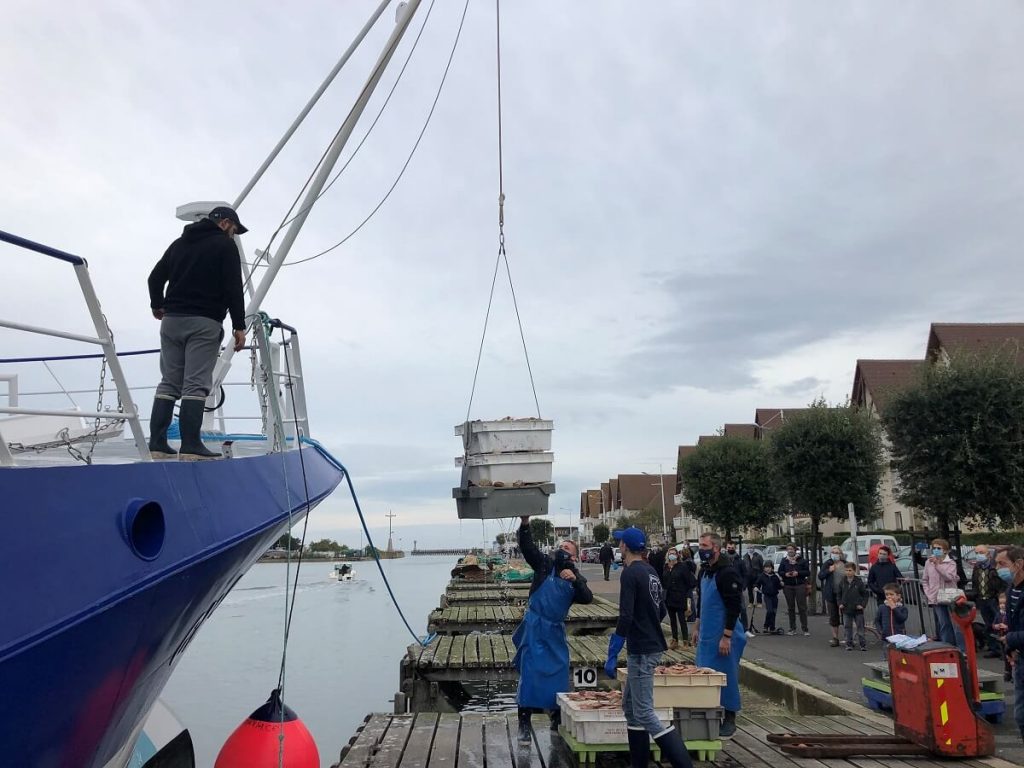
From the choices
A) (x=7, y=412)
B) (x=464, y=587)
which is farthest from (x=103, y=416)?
(x=464, y=587)

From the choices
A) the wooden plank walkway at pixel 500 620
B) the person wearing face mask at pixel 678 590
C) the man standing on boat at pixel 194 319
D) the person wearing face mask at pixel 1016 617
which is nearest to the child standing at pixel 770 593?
the person wearing face mask at pixel 678 590

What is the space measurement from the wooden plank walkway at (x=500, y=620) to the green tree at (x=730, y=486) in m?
16.8

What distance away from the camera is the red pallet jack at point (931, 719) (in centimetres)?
641

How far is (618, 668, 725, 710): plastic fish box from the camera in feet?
21.4

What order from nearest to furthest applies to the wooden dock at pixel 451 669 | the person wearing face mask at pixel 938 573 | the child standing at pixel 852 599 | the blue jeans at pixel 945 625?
1. the blue jeans at pixel 945 625
2. the person wearing face mask at pixel 938 573
3. the wooden dock at pixel 451 669
4. the child standing at pixel 852 599

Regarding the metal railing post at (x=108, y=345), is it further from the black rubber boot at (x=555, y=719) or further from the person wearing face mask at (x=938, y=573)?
the person wearing face mask at (x=938, y=573)

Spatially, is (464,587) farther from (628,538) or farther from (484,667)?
(628,538)

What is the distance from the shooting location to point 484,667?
11.5m

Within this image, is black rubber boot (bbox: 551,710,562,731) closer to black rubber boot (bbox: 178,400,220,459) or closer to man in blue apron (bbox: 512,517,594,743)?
man in blue apron (bbox: 512,517,594,743)

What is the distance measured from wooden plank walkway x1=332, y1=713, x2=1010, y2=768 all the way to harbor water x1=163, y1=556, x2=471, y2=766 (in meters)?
3.48

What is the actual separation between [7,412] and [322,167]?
12.2ft

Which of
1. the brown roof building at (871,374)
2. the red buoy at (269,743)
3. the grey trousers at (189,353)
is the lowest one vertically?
the red buoy at (269,743)

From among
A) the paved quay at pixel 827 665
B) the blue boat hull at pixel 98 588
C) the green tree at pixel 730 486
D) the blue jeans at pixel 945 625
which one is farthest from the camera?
the green tree at pixel 730 486

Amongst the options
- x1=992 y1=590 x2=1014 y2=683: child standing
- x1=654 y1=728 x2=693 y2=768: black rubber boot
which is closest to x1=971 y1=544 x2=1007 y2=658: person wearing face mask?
x1=992 y1=590 x2=1014 y2=683: child standing
